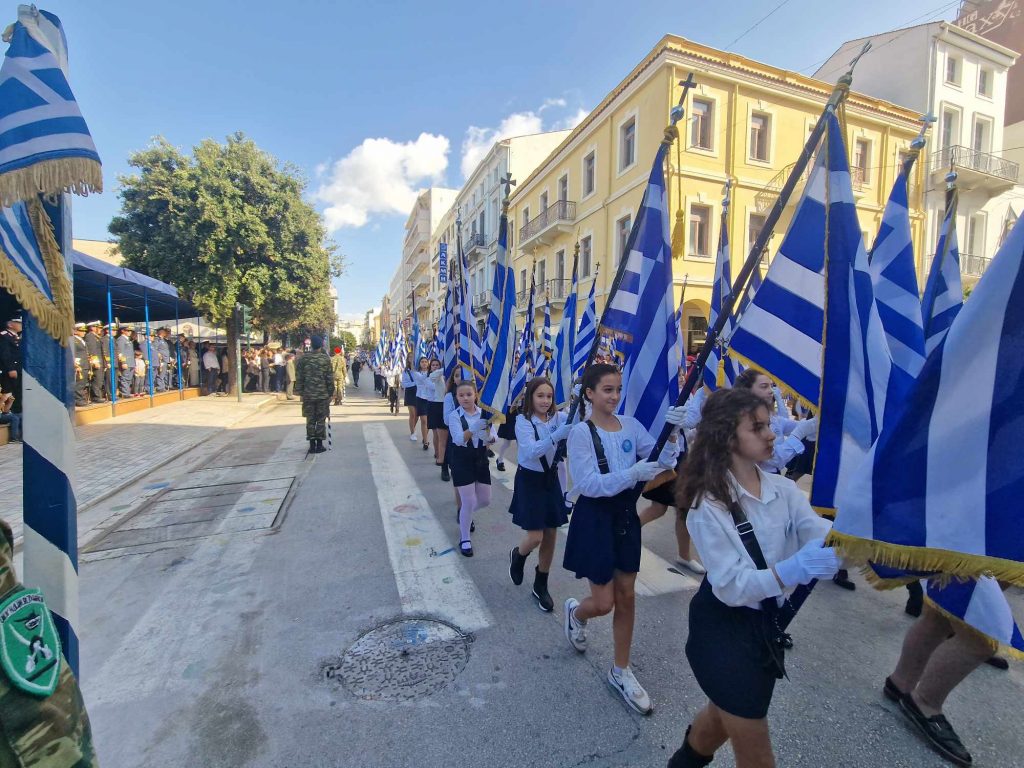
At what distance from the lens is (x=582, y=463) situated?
274 centimetres

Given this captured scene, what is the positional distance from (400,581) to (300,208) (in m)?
18.0

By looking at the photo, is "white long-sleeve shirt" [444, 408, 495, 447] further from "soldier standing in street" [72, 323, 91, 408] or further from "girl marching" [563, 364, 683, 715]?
"soldier standing in street" [72, 323, 91, 408]

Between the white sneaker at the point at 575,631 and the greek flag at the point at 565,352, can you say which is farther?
the greek flag at the point at 565,352

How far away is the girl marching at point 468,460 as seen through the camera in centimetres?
470

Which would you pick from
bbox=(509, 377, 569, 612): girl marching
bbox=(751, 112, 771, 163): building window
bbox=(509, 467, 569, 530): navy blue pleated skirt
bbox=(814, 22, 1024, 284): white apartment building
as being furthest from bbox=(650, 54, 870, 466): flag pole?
bbox=(814, 22, 1024, 284): white apartment building

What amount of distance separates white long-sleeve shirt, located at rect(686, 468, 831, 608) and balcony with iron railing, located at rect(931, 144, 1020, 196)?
25.7m

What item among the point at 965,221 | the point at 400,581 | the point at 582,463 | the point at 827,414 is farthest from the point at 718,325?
the point at 965,221

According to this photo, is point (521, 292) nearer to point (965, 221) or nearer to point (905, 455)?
point (965, 221)

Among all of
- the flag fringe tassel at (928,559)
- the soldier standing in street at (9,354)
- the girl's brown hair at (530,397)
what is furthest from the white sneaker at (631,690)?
the soldier standing in street at (9,354)

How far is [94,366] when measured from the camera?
1274cm

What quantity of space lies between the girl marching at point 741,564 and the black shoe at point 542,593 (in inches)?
65.0

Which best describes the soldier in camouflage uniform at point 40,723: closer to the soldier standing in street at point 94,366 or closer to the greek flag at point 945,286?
the greek flag at point 945,286

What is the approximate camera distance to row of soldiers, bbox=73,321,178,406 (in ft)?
39.9

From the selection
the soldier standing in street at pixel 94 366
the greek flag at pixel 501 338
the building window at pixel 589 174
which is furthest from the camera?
the building window at pixel 589 174
